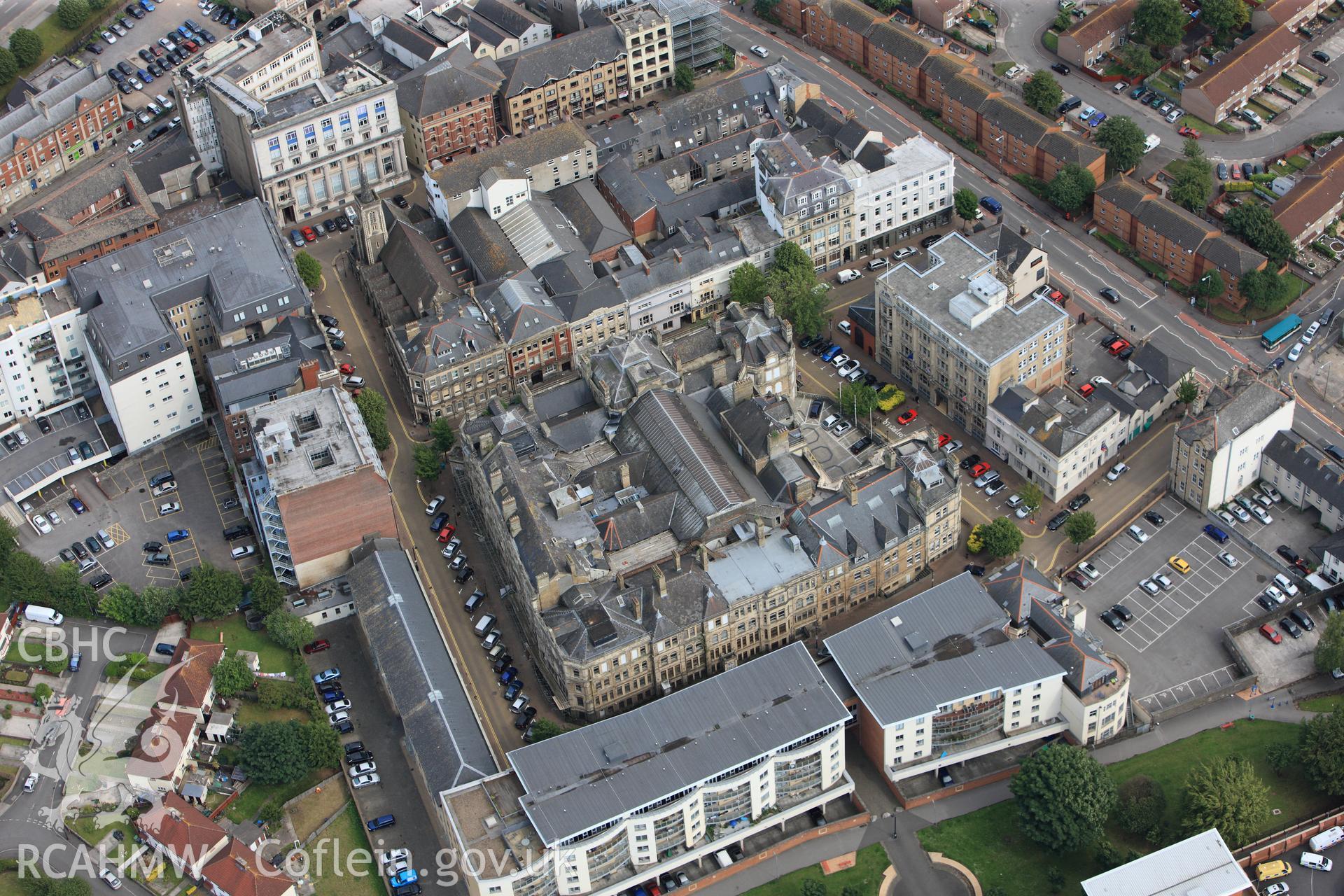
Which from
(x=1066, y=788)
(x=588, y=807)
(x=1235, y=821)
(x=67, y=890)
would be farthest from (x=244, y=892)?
(x=1235, y=821)

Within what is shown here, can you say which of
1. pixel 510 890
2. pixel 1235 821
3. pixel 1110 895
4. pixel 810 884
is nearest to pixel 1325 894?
pixel 1235 821

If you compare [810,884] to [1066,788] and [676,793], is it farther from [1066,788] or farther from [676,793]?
[1066,788]

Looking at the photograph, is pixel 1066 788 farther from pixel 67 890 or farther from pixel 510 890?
pixel 67 890

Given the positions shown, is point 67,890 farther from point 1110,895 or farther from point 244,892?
point 1110,895

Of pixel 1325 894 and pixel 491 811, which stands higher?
pixel 491 811

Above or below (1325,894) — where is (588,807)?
above

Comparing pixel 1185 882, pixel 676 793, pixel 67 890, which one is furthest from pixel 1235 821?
pixel 67 890

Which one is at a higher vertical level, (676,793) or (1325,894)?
(676,793)
